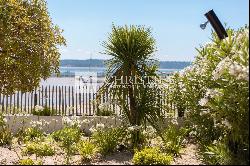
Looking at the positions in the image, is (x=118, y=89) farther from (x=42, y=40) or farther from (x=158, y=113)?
(x=42, y=40)

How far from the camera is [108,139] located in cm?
1390

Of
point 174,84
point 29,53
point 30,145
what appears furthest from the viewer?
point 174,84

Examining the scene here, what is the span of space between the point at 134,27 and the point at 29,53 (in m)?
3.54

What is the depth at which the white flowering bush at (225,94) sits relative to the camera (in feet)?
34.2

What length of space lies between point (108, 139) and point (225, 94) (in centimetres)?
440

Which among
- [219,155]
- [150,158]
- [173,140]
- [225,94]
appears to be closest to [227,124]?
[225,94]

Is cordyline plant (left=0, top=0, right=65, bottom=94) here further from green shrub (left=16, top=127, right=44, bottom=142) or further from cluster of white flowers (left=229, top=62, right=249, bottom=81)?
cluster of white flowers (left=229, top=62, right=249, bottom=81)

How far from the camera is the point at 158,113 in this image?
14844mm

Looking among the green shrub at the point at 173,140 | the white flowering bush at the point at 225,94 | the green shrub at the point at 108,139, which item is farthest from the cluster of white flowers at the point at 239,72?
the green shrub at the point at 108,139

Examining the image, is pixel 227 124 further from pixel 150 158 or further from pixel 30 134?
pixel 30 134

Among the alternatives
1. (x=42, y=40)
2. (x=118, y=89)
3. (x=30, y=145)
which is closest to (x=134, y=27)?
(x=118, y=89)

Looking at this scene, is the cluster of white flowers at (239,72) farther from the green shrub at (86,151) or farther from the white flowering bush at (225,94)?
the green shrub at (86,151)

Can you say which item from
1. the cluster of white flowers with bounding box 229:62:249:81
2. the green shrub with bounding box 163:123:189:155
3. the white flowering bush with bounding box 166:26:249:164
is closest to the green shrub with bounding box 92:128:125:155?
the green shrub with bounding box 163:123:189:155

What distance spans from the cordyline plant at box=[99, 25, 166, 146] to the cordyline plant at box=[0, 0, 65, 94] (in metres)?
2.41
